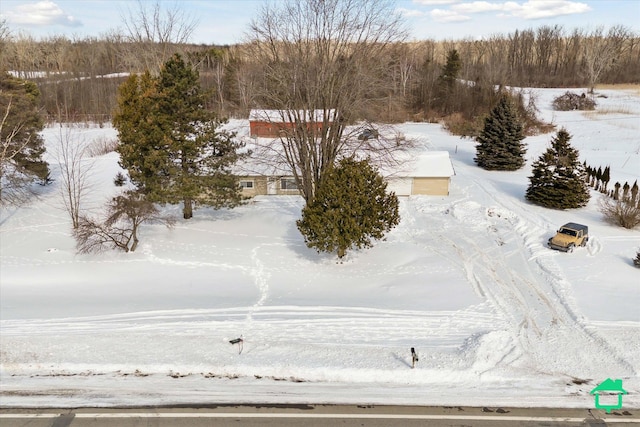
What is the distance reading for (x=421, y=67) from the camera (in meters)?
81.5

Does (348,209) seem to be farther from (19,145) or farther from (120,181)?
(19,145)

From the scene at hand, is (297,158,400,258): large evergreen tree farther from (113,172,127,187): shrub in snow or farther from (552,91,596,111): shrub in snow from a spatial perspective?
(552,91,596,111): shrub in snow

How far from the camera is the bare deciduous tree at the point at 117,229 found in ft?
66.6

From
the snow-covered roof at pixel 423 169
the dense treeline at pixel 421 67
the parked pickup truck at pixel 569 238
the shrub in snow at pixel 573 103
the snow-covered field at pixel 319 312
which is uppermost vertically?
the dense treeline at pixel 421 67

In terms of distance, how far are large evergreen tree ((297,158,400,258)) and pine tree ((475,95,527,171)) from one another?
2139 cm

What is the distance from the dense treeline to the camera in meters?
66.5

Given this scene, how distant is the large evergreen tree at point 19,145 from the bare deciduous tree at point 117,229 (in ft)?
27.1

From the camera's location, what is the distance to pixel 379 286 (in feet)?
56.4

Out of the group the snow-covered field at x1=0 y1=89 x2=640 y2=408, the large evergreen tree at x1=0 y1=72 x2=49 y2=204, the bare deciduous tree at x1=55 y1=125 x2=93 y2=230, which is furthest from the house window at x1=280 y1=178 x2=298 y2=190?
the large evergreen tree at x1=0 y1=72 x2=49 y2=204

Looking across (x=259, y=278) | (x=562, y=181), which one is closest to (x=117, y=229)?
(x=259, y=278)

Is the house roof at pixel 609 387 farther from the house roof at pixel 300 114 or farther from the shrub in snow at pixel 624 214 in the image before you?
the shrub in snow at pixel 624 214

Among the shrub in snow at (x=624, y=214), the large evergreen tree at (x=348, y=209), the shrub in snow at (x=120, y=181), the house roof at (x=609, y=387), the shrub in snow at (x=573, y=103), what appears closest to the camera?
the house roof at (x=609, y=387)

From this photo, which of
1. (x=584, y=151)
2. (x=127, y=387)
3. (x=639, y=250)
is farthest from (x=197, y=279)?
(x=584, y=151)

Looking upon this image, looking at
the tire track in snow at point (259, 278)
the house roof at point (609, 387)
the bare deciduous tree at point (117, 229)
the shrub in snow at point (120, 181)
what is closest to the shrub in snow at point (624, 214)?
the house roof at point (609, 387)
